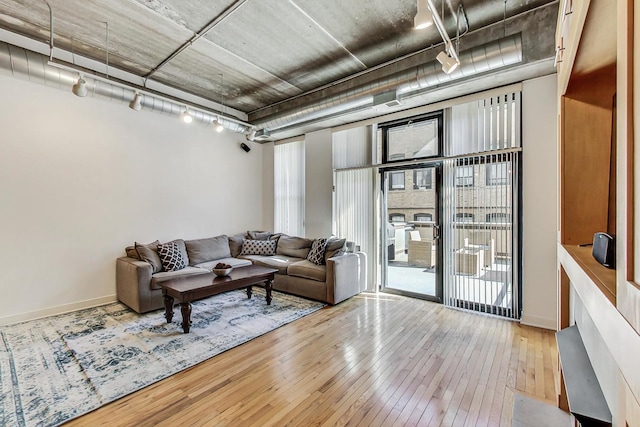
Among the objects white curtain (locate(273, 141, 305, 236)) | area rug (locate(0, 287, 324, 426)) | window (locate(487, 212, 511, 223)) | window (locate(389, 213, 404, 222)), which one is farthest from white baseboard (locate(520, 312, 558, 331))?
white curtain (locate(273, 141, 305, 236))

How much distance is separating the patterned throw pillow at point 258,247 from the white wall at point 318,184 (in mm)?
790

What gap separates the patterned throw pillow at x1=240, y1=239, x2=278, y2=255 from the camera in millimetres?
5672

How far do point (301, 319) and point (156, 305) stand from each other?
2048 millimetres

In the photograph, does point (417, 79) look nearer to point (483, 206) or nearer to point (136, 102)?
point (483, 206)

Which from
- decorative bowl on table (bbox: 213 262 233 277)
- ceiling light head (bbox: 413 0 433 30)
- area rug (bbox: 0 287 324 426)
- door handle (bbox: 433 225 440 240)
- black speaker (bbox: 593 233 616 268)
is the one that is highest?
→ ceiling light head (bbox: 413 0 433 30)

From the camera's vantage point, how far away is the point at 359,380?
2379mm

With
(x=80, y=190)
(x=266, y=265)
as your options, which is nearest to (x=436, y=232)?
(x=266, y=265)

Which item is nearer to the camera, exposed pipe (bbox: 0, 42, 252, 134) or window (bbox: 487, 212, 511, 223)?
exposed pipe (bbox: 0, 42, 252, 134)

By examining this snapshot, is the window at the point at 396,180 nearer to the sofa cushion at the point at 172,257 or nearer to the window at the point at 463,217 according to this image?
the window at the point at 463,217

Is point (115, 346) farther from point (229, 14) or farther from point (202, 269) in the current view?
point (229, 14)

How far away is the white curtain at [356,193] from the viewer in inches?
197

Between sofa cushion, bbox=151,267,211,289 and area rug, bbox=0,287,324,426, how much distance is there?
42 cm

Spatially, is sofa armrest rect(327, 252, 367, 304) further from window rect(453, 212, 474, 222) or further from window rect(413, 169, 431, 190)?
window rect(453, 212, 474, 222)

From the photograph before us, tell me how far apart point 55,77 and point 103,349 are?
3.10m
